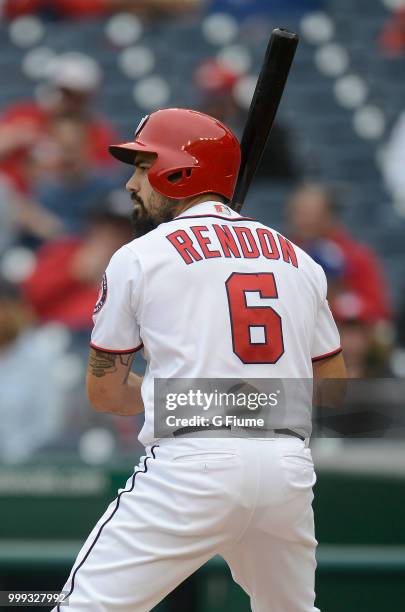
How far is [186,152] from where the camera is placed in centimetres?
282

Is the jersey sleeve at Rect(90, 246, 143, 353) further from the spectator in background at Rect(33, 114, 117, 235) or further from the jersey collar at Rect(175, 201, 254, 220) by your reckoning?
the spectator in background at Rect(33, 114, 117, 235)

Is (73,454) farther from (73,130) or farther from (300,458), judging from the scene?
(300,458)

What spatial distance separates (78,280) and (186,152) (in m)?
3.39

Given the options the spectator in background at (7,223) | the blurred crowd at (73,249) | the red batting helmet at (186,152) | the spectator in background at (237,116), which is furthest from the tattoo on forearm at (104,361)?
the spectator in background at (237,116)

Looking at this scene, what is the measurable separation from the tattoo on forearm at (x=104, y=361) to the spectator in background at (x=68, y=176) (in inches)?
151

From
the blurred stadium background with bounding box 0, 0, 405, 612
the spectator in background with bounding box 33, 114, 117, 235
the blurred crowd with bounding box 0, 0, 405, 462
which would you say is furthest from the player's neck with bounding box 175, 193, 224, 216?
the spectator in background with bounding box 33, 114, 117, 235

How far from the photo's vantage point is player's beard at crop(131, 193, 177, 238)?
2.84 meters

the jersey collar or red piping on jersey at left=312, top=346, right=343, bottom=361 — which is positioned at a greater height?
the jersey collar

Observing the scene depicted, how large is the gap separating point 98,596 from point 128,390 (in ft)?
1.76

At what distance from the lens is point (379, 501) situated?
4320 millimetres

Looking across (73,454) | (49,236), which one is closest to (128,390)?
(73,454)

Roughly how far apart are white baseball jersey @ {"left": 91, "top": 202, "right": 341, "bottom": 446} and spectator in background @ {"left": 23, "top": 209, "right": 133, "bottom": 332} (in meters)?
3.42

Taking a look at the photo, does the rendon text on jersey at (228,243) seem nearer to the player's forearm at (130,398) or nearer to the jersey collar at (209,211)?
the jersey collar at (209,211)

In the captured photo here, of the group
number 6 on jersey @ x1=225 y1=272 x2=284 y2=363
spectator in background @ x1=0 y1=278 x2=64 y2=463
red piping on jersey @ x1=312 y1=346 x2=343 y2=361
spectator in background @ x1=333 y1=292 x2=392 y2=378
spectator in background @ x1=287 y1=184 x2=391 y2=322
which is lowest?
spectator in background @ x1=0 y1=278 x2=64 y2=463
